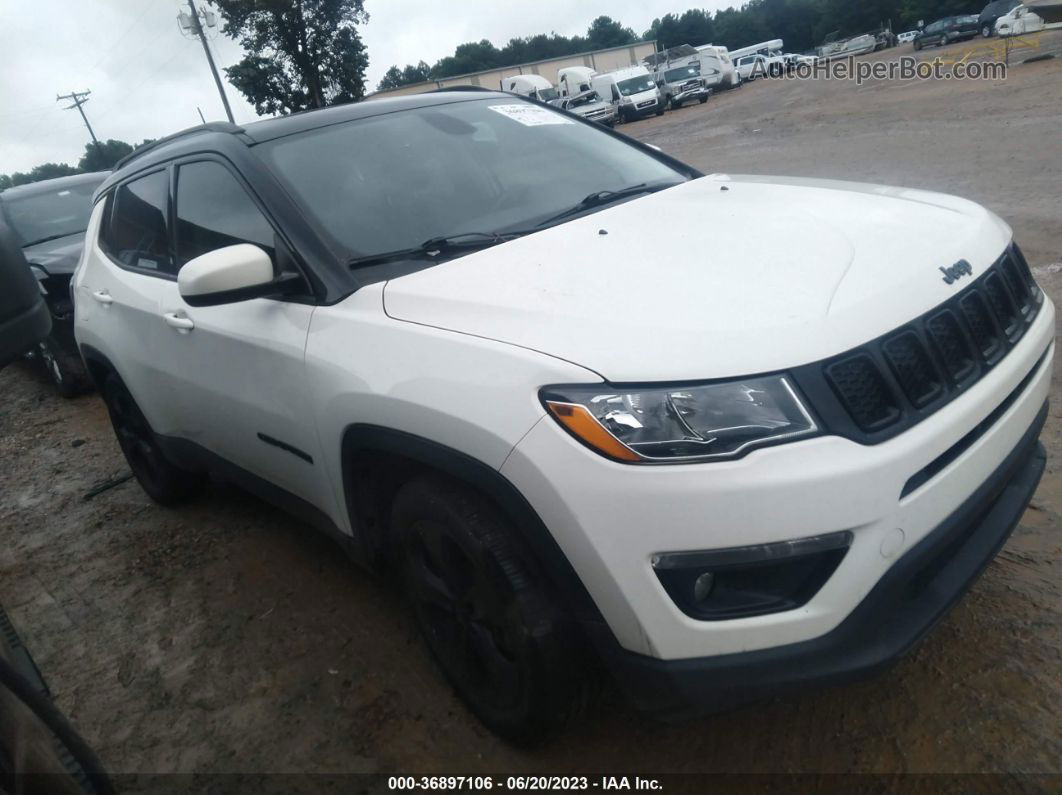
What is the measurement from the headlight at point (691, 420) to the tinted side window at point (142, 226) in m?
2.24

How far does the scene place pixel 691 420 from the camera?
1.75 meters

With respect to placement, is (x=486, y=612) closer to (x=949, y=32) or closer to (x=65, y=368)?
(x=65, y=368)

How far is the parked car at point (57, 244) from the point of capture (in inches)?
254

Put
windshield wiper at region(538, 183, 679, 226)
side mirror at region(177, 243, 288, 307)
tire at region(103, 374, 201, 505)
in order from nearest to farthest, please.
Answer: side mirror at region(177, 243, 288, 307) → windshield wiper at region(538, 183, 679, 226) → tire at region(103, 374, 201, 505)

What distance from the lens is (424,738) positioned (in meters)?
2.47

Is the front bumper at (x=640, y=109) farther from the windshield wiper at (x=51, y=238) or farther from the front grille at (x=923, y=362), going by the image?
the front grille at (x=923, y=362)

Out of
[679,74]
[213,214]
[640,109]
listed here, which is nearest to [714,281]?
[213,214]

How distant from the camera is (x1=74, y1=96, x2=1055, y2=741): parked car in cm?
174

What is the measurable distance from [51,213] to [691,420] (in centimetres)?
807

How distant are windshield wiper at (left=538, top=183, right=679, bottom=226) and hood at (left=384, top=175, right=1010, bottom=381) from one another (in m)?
0.09

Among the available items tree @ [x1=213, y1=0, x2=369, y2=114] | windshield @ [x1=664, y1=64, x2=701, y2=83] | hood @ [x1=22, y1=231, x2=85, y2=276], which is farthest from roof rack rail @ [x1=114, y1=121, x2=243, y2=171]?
tree @ [x1=213, y1=0, x2=369, y2=114]

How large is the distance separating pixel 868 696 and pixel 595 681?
0.80 meters

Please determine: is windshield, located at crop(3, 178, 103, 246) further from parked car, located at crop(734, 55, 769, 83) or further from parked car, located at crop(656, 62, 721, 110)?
parked car, located at crop(734, 55, 769, 83)

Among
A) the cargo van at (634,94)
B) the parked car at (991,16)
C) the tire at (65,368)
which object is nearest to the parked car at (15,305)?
the tire at (65,368)
